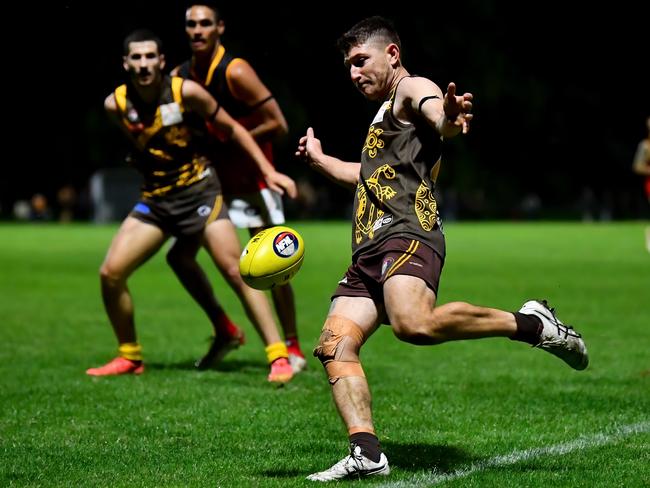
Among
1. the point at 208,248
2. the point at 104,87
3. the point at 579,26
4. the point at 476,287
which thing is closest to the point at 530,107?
the point at 579,26

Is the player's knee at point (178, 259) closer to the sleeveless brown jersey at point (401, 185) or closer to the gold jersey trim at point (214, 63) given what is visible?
the gold jersey trim at point (214, 63)

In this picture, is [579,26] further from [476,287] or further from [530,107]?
[476,287]

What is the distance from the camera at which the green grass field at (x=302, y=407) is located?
19.9 feet

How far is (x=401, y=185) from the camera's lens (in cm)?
609

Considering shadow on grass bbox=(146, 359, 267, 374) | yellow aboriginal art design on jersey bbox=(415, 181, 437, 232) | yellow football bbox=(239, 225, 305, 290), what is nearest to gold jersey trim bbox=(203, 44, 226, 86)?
shadow on grass bbox=(146, 359, 267, 374)

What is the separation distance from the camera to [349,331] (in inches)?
237

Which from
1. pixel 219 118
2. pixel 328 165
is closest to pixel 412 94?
pixel 328 165

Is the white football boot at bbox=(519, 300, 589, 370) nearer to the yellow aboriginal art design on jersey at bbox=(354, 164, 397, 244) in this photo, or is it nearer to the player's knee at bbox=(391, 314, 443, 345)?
the player's knee at bbox=(391, 314, 443, 345)

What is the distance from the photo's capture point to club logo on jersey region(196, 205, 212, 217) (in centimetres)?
935

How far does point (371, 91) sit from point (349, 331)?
4.06 ft

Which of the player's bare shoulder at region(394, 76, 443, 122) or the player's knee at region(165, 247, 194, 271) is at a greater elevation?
the player's bare shoulder at region(394, 76, 443, 122)

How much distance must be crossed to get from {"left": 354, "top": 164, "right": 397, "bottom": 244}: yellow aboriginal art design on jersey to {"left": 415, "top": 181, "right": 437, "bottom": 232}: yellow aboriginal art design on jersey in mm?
127

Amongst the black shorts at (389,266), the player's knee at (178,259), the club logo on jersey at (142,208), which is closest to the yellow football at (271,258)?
the black shorts at (389,266)

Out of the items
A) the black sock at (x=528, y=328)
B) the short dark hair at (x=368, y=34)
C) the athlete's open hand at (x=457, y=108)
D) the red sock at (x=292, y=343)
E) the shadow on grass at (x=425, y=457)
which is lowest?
the red sock at (x=292, y=343)
